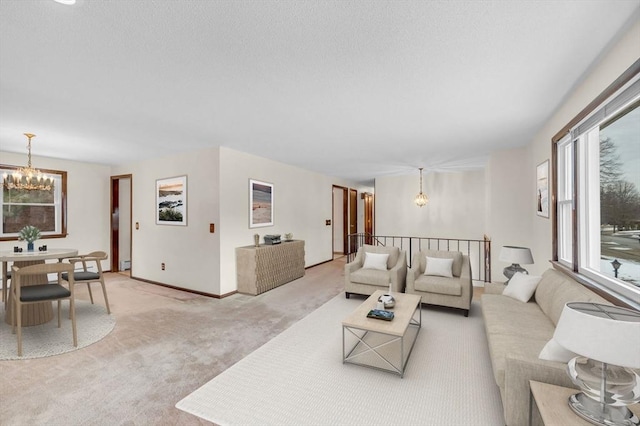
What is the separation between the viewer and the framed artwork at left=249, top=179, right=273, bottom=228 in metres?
5.33

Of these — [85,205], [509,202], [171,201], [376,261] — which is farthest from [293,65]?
[85,205]

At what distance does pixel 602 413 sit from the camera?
4.15ft

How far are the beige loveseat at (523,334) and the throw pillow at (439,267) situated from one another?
0.70 m

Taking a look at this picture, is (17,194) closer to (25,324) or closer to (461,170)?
(25,324)

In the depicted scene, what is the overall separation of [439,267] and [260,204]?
3374 mm

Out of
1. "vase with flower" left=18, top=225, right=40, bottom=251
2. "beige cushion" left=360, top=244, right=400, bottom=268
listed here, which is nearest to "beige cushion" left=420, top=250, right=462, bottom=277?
"beige cushion" left=360, top=244, right=400, bottom=268

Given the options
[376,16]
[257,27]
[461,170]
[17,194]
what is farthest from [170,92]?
[461,170]

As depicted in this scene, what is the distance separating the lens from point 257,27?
1.70m

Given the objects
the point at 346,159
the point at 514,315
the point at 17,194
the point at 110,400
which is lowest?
the point at 110,400

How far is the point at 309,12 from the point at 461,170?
22.3 feet

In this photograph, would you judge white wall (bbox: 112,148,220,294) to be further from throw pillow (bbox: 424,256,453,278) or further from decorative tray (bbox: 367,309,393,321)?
throw pillow (bbox: 424,256,453,278)

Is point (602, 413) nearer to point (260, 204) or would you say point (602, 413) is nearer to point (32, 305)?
point (260, 204)

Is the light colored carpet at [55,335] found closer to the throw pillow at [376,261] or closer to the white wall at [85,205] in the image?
the white wall at [85,205]

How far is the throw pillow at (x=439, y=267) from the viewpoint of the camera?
13.7 feet
